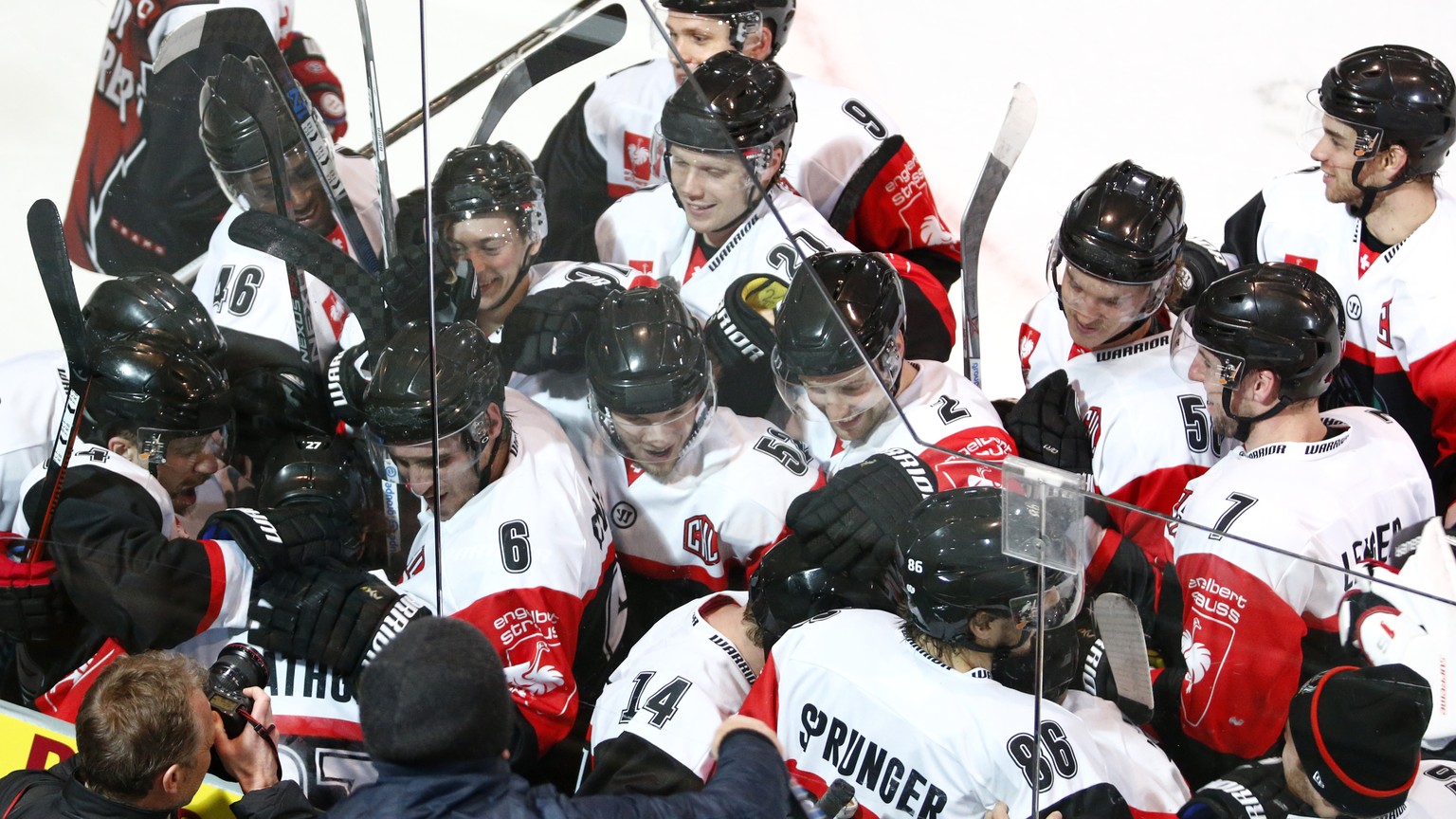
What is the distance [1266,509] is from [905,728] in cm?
90

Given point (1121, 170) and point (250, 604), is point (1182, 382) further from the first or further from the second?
point (250, 604)

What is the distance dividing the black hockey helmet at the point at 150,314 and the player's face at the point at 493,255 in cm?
37

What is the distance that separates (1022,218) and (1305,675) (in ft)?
9.34

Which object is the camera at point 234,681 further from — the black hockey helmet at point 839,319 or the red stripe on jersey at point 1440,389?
the red stripe on jersey at point 1440,389

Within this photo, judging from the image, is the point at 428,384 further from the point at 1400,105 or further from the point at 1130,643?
the point at 1400,105

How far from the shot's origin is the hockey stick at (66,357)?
1.91m

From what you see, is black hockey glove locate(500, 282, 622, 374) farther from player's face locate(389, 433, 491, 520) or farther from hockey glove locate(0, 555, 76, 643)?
hockey glove locate(0, 555, 76, 643)

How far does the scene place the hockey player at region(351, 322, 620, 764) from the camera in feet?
5.87

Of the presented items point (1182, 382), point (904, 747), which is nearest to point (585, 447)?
point (904, 747)

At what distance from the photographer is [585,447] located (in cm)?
185

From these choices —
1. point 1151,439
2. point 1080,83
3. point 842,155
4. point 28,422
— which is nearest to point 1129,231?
point 1151,439

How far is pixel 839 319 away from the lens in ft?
5.24

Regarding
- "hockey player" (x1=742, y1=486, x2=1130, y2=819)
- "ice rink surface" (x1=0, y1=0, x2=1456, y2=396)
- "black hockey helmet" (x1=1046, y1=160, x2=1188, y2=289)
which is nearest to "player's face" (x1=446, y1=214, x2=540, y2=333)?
"hockey player" (x1=742, y1=486, x2=1130, y2=819)

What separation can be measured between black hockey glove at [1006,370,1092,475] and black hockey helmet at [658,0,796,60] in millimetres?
1265
